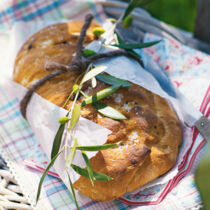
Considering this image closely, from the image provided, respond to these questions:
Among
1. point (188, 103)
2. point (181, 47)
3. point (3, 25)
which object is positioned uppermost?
point (3, 25)

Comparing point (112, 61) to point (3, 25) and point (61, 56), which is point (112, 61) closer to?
point (61, 56)

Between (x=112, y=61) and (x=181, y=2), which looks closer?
(x=112, y=61)

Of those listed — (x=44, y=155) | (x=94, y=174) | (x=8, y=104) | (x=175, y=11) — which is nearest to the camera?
(x=94, y=174)

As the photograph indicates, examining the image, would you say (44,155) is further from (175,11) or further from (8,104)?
(175,11)

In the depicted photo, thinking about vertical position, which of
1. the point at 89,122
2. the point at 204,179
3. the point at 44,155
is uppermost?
the point at 89,122

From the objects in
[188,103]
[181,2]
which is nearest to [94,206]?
[188,103]

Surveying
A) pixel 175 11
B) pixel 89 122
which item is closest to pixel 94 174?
pixel 89 122

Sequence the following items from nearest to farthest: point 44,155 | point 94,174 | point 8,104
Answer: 1. point 94,174
2. point 44,155
3. point 8,104

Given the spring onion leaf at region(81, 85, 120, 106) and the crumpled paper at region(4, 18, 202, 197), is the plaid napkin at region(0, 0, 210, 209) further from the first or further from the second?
the spring onion leaf at region(81, 85, 120, 106)
